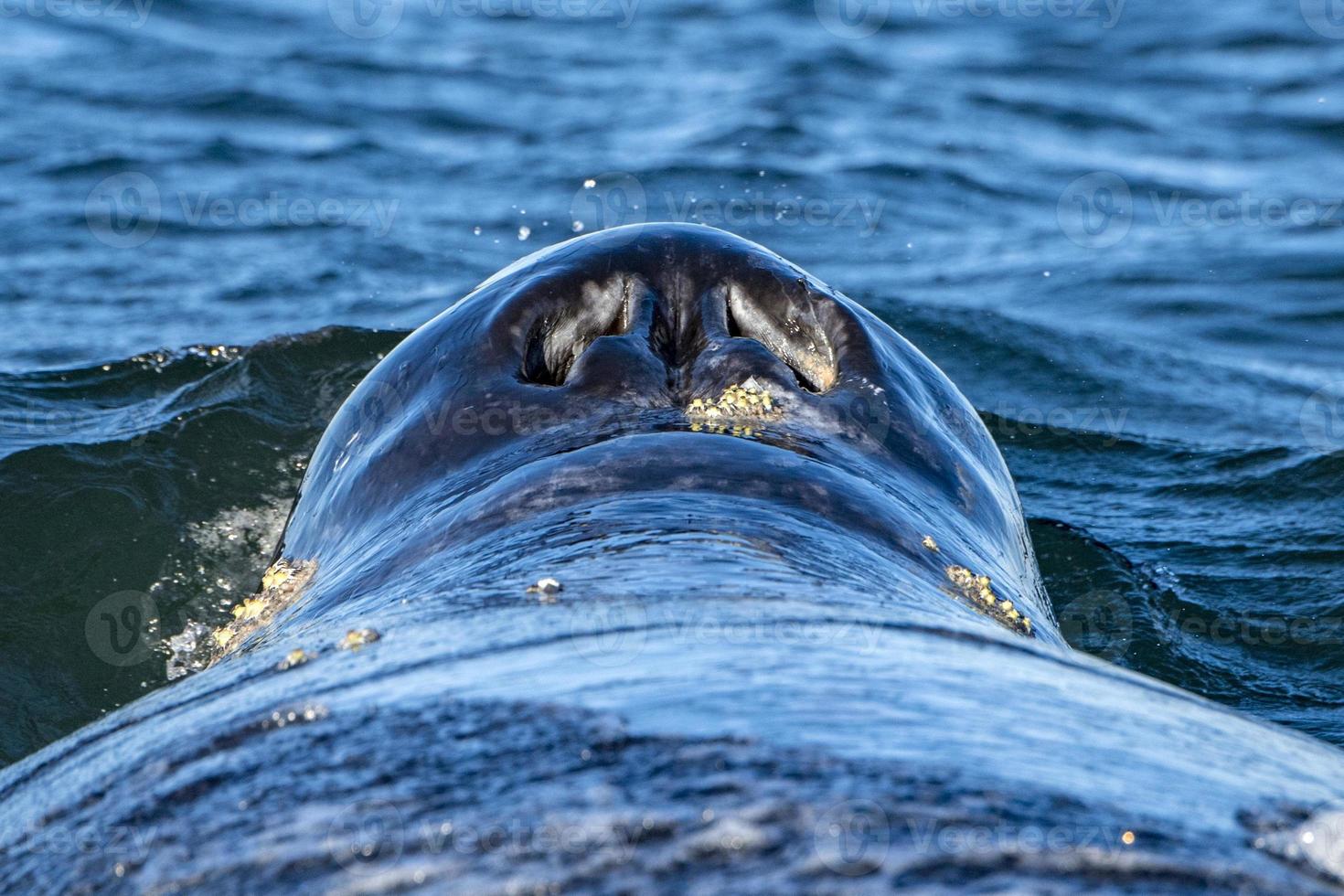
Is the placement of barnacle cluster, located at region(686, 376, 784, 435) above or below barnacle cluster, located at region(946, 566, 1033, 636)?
above

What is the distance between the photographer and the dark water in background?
600cm

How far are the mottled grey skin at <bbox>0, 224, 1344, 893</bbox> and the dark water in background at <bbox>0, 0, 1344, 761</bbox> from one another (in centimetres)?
206

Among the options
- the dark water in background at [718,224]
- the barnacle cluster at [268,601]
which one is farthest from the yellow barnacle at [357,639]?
the dark water in background at [718,224]

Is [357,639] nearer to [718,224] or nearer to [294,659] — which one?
[294,659]

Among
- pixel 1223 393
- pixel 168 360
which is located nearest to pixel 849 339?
pixel 168 360

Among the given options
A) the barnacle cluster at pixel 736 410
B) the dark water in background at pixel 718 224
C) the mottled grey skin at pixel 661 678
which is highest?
the dark water in background at pixel 718 224

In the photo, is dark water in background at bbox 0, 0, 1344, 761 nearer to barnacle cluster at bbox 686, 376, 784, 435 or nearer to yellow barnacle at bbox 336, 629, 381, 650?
barnacle cluster at bbox 686, 376, 784, 435

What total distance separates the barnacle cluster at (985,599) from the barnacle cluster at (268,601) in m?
1.42

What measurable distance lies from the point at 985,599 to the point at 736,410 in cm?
65

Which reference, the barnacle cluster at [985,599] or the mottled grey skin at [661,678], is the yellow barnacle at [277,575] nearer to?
the mottled grey skin at [661,678]

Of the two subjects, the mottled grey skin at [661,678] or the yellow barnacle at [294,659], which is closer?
the mottled grey skin at [661,678]

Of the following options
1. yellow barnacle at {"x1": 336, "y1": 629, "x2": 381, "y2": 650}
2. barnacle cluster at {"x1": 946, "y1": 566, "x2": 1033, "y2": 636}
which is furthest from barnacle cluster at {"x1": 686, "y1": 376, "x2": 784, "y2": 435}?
yellow barnacle at {"x1": 336, "y1": 629, "x2": 381, "y2": 650}

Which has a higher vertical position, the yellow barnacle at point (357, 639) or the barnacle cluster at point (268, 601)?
the barnacle cluster at point (268, 601)

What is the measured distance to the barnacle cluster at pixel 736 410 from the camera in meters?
3.40
